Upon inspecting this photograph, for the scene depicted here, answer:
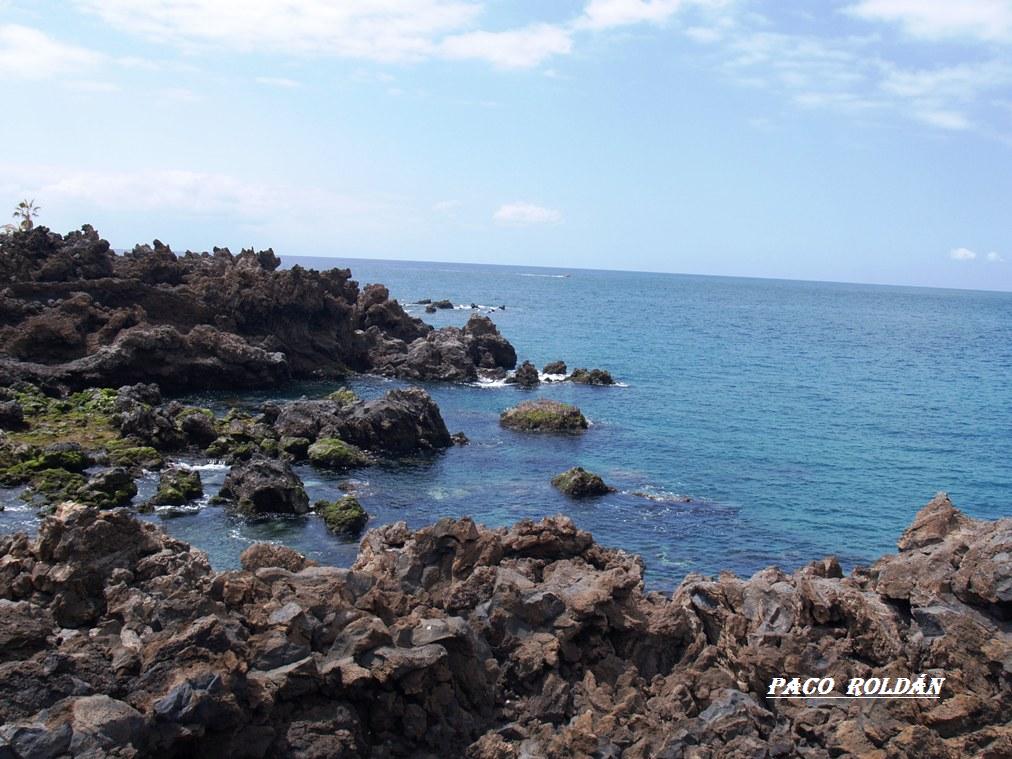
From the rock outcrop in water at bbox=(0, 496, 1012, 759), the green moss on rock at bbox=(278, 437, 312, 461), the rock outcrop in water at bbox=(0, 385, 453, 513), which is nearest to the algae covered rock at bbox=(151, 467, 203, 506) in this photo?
the rock outcrop in water at bbox=(0, 385, 453, 513)

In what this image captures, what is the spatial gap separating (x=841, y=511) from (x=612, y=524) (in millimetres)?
16226

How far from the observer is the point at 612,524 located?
51281 mm

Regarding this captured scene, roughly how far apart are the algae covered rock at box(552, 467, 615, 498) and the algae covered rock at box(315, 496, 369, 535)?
1391 centimetres

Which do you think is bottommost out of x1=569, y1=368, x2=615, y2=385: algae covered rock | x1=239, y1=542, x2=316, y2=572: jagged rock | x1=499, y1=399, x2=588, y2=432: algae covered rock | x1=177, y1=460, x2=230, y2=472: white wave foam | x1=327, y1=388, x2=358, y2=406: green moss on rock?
x1=177, y1=460, x2=230, y2=472: white wave foam

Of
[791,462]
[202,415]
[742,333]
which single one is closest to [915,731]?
[791,462]

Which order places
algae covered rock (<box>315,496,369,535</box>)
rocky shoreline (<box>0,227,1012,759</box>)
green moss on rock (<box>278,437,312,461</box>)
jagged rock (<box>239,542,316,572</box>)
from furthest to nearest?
green moss on rock (<box>278,437,312,461</box>), algae covered rock (<box>315,496,369,535</box>), jagged rock (<box>239,542,316,572</box>), rocky shoreline (<box>0,227,1012,759</box>)

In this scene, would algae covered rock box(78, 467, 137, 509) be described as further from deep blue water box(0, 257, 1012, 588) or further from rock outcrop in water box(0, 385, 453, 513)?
deep blue water box(0, 257, 1012, 588)

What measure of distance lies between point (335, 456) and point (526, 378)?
41.6m

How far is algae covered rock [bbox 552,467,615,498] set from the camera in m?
56.8

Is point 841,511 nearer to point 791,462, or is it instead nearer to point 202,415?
point 791,462

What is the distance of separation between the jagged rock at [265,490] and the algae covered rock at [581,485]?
16.7 meters

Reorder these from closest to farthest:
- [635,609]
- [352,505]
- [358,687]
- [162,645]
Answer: [162,645] → [358,687] → [635,609] → [352,505]

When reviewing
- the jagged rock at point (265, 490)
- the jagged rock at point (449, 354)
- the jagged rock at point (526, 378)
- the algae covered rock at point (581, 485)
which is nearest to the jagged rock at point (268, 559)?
the jagged rock at point (265, 490)

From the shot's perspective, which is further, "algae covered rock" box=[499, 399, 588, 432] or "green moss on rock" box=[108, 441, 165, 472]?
"algae covered rock" box=[499, 399, 588, 432]
